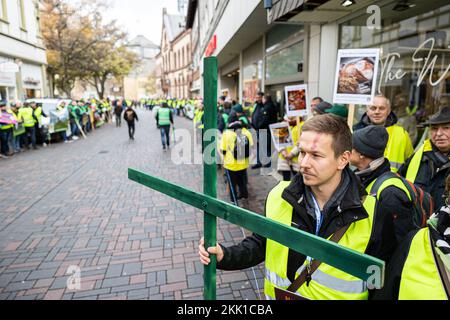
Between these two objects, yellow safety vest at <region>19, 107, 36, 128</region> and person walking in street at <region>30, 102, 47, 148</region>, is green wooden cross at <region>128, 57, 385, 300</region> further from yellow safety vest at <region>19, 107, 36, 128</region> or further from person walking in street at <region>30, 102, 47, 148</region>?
person walking in street at <region>30, 102, 47, 148</region>

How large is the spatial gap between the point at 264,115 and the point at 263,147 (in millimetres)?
981

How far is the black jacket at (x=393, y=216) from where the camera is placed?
161 cm

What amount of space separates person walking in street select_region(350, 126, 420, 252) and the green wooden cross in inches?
28.4

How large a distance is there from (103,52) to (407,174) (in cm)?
3096

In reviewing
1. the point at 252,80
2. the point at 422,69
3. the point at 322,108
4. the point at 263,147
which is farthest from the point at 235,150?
the point at 252,80

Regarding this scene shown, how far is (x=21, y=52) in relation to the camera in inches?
811

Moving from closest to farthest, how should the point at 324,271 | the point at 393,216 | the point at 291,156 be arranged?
1. the point at 324,271
2. the point at 393,216
3. the point at 291,156

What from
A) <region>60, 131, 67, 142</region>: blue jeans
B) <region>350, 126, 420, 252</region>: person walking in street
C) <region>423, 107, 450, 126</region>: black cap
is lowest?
<region>60, 131, 67, 142</region>: blue jeans

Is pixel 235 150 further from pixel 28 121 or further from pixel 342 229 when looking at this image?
pixel 28 121

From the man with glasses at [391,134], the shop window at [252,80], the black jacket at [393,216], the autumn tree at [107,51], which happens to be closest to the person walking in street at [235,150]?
the man with glasses at [391,134]

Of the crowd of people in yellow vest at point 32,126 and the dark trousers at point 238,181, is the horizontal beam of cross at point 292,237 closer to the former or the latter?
the dark trousers at point 238,181

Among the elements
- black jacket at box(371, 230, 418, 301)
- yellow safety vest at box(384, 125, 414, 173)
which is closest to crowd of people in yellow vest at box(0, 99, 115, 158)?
yellow safety vest at box(384, 125, 414, 173)

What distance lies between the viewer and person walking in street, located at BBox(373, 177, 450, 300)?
1.14m

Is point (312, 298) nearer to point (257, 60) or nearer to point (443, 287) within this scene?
point (443, 287)
